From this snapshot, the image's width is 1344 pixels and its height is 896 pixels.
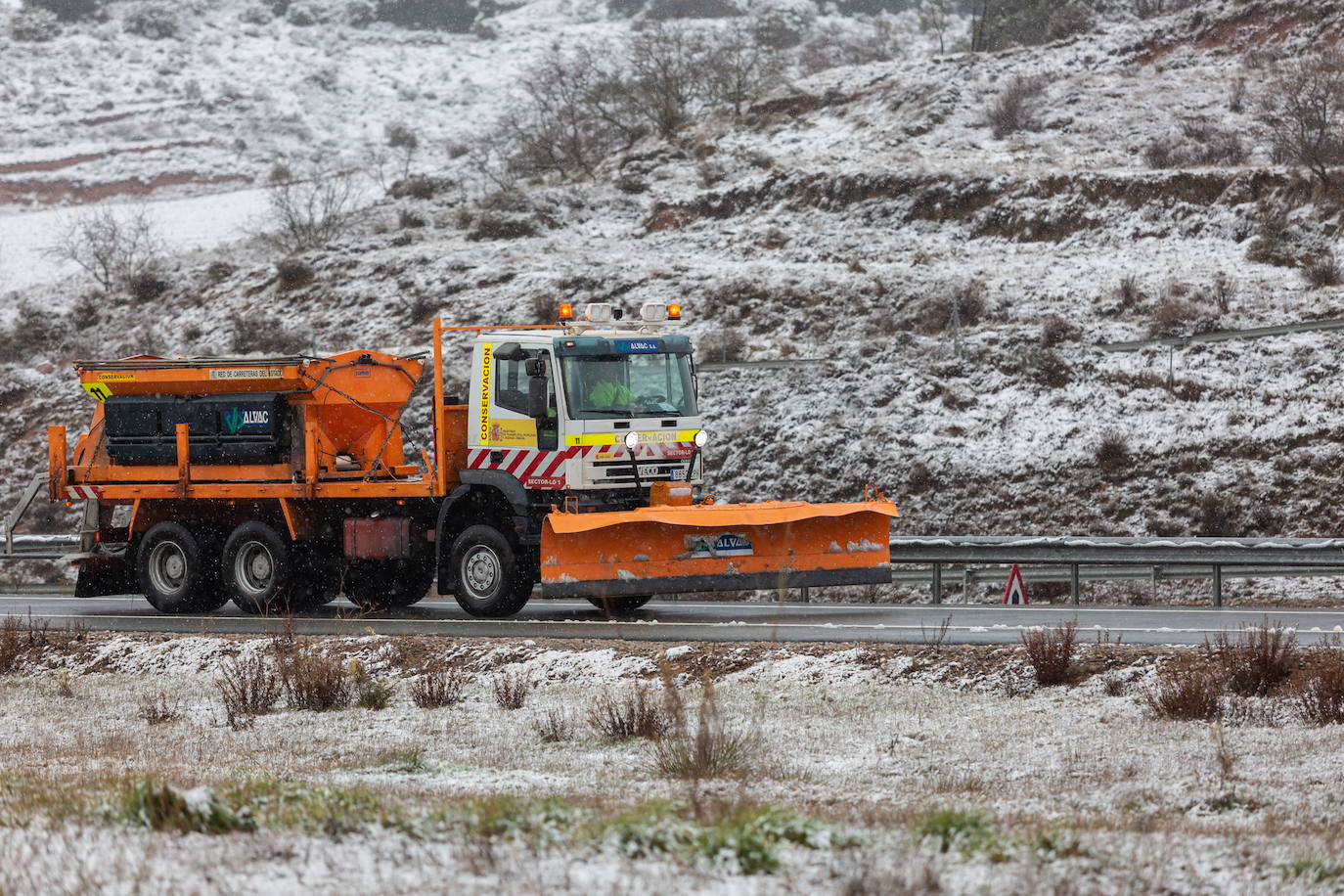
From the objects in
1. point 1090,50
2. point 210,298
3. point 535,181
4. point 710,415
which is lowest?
point 710,415

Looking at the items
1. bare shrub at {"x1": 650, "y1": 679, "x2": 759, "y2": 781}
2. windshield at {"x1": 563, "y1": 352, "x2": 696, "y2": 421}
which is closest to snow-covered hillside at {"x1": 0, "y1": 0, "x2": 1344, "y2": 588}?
windshield at {"x1": 563, "y1": 352, "x2": 696, "y2": 421}

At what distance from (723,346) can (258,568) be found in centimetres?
1747

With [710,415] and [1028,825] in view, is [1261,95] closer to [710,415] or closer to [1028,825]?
[710,415]

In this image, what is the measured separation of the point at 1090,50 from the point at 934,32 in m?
33.8

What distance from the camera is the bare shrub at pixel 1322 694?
928 centimetres

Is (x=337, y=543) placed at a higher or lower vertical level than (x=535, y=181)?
lower

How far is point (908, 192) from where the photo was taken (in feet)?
138

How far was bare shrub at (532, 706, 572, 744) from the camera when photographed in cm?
998

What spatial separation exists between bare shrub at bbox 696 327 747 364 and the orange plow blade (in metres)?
17.8

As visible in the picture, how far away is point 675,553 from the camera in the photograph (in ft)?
51.0

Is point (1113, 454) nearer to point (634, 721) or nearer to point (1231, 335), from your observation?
point (1231, 335)

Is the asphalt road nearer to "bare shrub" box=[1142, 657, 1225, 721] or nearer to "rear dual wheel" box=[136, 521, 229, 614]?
"rear dual wheel" box=[136, 521, 229, 614]

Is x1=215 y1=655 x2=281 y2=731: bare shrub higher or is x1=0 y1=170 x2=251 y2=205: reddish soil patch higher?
x1=0 y1=170 x2=251 y2=205: reddish soil patch

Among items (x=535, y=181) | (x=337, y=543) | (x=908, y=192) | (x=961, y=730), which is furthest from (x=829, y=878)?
(x=535, y=181)
